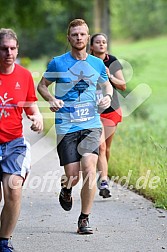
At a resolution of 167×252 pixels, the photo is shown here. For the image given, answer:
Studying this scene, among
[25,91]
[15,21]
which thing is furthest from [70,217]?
[15,21]

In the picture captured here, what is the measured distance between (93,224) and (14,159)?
68.1 inches

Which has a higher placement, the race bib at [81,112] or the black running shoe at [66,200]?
the race bib at [81,112]

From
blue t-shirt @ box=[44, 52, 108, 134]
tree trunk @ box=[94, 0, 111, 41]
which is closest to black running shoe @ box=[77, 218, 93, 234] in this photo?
blue t-shirt @ box=[44, 52, 108, 134]

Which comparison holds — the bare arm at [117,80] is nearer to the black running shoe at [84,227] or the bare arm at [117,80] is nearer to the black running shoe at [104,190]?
the black running shoe at [104,190]

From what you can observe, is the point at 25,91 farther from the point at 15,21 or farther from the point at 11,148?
the point at 15,21

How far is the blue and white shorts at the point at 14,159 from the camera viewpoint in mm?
6203

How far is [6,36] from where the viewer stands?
623 cm

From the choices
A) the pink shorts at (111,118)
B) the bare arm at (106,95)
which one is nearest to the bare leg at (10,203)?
the bare arm at (106,95)

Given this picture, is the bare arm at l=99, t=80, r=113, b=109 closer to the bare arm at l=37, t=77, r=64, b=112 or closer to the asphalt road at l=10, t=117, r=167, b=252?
the bare arm at l=37, t=77, r=64, b=112

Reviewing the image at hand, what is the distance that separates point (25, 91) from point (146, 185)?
3.59m

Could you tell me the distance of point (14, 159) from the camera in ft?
20.5

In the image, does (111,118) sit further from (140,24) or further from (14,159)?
(140,24)

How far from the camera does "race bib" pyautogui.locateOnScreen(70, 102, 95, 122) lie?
7164 mm

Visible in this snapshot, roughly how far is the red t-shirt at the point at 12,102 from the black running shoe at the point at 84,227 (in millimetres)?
1377
